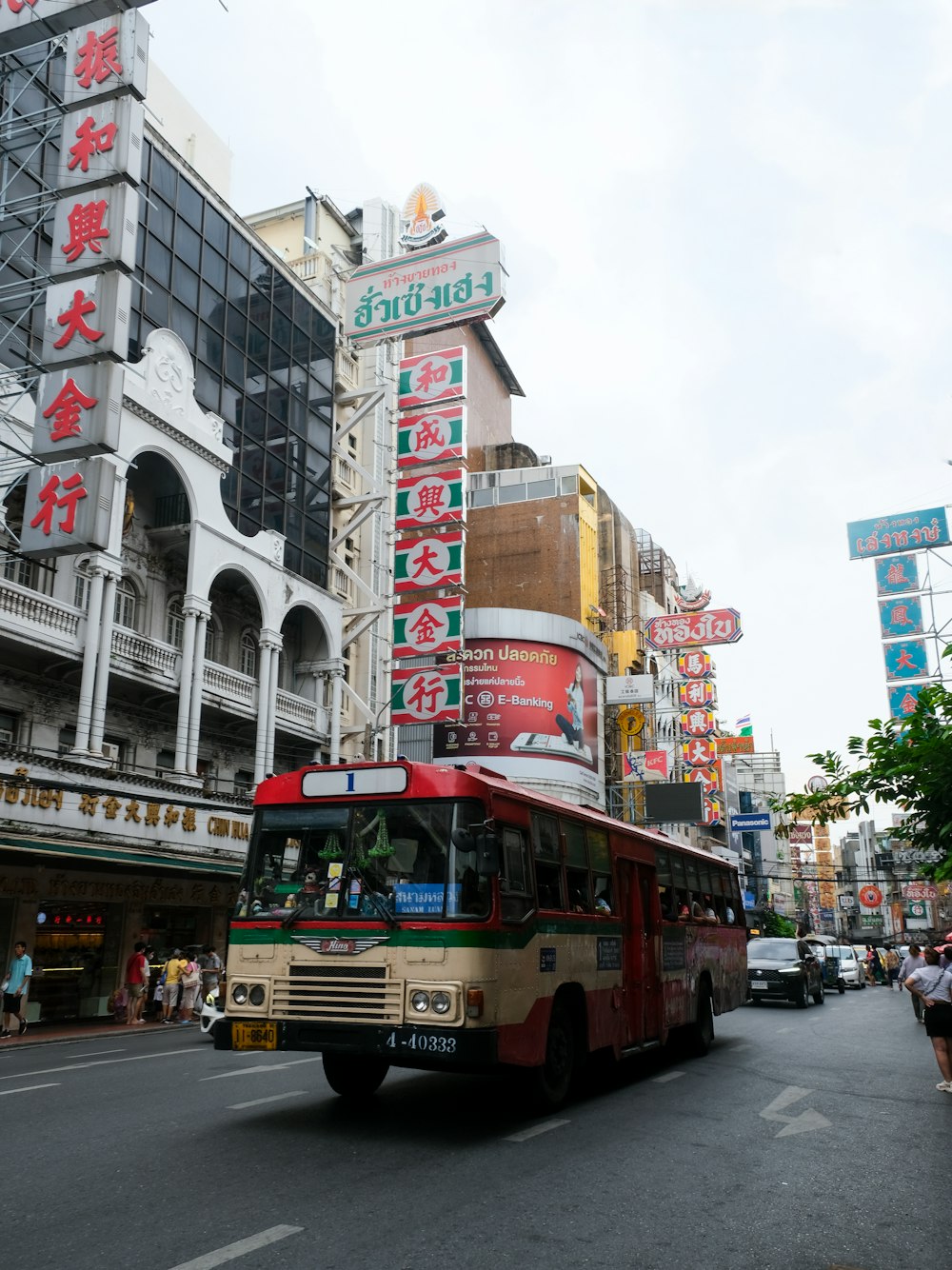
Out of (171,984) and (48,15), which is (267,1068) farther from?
(48,15)

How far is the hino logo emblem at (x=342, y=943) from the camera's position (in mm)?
8430

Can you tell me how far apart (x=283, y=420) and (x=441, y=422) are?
625 centimetres

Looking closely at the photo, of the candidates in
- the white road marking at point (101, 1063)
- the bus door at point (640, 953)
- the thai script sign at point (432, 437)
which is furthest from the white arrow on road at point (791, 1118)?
the thai script sign at point (432, 437)

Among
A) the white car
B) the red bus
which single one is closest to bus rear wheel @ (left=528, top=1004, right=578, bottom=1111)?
the red bus

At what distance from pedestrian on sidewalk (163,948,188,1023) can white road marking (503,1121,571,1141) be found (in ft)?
51.2

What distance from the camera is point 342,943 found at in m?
8.56

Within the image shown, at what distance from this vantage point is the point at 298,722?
106 ft

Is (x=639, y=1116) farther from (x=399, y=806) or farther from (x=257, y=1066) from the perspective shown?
(x=257, y=1066)

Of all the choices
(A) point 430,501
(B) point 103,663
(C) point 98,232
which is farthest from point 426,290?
(B) point 103,663

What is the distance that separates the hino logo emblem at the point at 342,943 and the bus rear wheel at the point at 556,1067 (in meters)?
1.98

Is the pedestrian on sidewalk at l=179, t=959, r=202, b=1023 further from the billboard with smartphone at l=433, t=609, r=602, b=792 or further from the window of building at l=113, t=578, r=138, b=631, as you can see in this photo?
the billboard with smartphone at l=433, t=609, r=602, b=792

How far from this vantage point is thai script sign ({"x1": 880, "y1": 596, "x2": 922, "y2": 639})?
43.8 metres

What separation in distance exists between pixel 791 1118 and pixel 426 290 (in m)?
31.5

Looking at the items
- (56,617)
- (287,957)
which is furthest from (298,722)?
(287,957)
